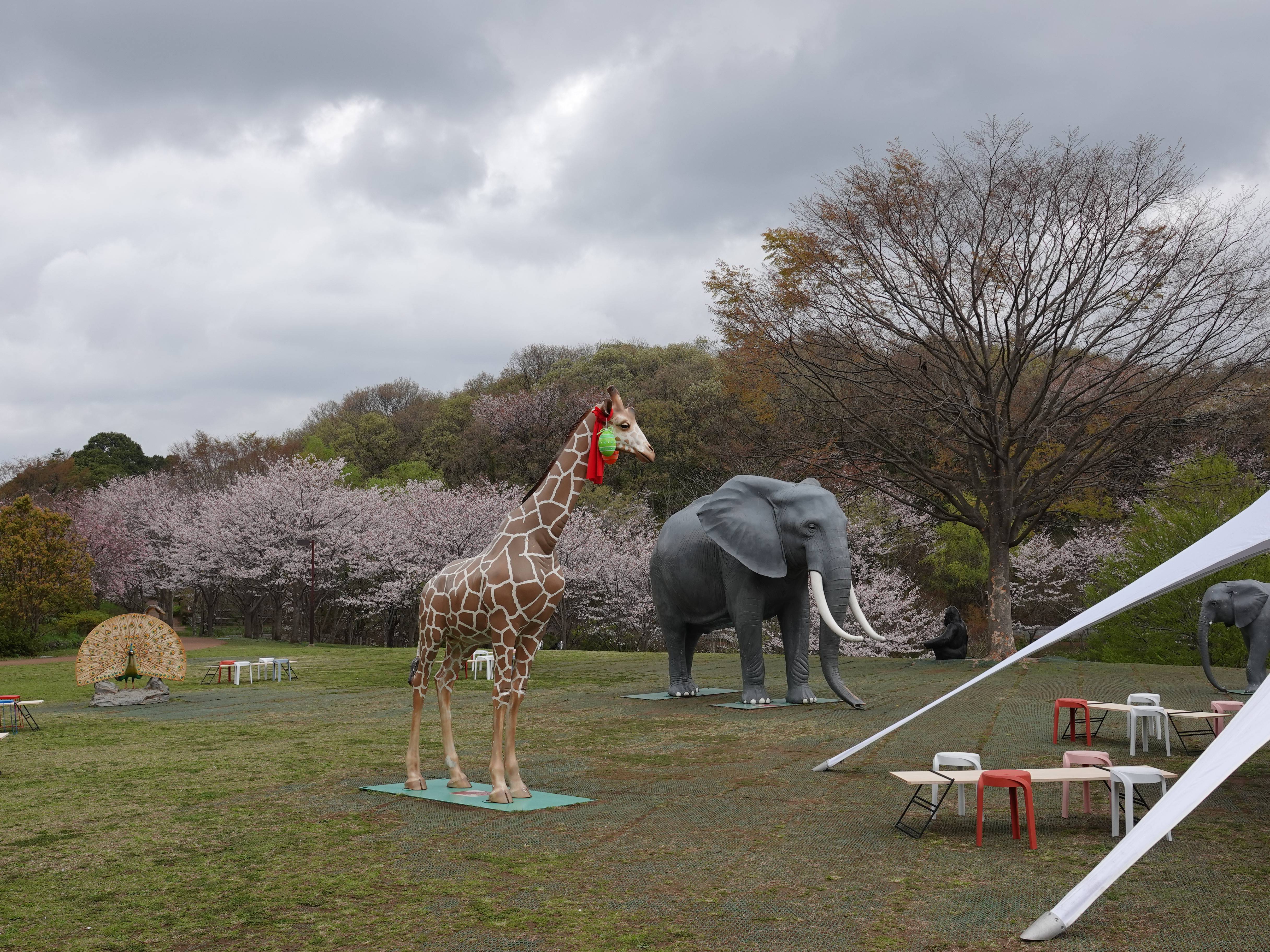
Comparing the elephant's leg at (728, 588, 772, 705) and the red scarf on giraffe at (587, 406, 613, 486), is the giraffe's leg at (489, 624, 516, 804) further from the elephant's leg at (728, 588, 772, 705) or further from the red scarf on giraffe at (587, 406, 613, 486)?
the elephant's leg at (728, 588, 772, 705)

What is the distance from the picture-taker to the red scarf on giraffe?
7953mm

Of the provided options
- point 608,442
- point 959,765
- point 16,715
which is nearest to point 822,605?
point 959,765

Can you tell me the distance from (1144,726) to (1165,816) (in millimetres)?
6059

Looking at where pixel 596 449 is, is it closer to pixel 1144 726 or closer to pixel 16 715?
pixel 1144 726

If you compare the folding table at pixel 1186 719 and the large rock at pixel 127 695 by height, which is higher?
the folding table at pixel 1186 719

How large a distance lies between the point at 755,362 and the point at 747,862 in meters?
15.2

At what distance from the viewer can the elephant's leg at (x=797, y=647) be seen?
44.2ft

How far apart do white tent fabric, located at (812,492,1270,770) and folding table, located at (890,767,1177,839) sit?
1.88ft

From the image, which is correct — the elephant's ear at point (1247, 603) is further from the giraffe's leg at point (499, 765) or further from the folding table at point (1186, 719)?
the giraffe's leg at point (499, 765)

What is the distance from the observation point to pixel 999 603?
1912 centimetres

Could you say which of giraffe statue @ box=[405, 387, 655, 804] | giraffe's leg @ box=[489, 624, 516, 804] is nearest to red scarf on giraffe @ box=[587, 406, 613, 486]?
giraffe statue @ box=[405, 387, 655, 804]

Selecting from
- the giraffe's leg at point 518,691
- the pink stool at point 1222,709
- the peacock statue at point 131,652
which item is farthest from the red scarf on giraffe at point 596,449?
the peacock statue at point 131,652

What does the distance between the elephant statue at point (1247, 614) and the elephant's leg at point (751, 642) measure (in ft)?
16.5

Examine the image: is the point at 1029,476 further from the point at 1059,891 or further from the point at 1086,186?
the point at 1059,891
